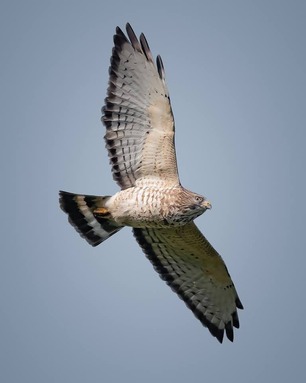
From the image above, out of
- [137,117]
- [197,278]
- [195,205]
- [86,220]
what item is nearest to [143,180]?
[137,117]

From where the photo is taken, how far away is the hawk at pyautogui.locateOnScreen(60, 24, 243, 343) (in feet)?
28.7

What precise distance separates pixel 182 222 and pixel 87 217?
157 centimetres

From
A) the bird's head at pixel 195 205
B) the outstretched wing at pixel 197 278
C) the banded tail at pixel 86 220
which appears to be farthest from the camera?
the outstretched wing at pixel 197 278

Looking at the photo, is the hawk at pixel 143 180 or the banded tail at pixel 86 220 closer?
the hawk at pixel 143 180

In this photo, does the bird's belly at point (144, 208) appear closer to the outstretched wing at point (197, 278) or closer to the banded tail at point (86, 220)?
the banded tail at point (86, 220)

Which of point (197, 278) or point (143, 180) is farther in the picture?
point (197, 278)

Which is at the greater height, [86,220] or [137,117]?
[137,117]

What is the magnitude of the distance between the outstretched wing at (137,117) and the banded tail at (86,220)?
0.71 metres

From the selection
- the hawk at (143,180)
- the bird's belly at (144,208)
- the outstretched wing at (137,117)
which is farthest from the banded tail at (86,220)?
the outstretched wing at (137,117)

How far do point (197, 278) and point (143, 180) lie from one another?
1.80 m

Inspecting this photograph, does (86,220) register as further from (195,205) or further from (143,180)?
(195,205)

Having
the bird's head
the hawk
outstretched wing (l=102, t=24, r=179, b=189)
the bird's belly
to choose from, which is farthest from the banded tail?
the bird's head

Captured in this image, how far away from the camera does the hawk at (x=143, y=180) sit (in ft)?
28.7

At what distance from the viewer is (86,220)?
9.73 metres
